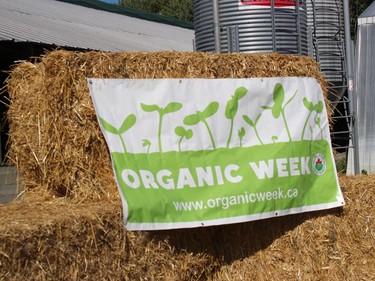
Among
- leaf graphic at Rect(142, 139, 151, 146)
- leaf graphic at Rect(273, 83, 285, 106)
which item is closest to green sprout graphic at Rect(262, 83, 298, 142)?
leaf graphic at Rect(273, 83, 285, 106)

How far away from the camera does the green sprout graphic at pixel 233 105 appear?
20.4ft

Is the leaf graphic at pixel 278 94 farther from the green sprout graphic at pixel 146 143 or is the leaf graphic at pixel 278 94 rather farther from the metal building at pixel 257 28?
the metal building at pixel 257 28

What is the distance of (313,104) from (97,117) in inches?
90.6

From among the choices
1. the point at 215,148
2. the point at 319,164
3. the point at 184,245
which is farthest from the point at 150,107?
the point at 319,164

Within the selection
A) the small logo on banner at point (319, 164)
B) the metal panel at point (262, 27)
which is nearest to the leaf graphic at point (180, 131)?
the small logo on banner at point (319, 164)

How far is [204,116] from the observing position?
240 inches

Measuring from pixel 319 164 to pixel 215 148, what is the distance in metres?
1.27

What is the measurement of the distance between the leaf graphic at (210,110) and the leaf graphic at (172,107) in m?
0.24

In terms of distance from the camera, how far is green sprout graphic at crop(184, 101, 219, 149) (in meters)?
6.00

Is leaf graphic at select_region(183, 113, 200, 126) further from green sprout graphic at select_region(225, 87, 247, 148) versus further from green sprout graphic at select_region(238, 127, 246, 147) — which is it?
green sprout graphic at select_region(238, 127, 246, 147)

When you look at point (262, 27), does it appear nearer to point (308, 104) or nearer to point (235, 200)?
point (308, 104)

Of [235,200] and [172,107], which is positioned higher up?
[172,107]

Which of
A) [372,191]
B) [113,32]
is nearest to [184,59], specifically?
[372,191]

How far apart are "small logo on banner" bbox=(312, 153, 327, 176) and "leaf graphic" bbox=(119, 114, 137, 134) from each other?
1950 mm
